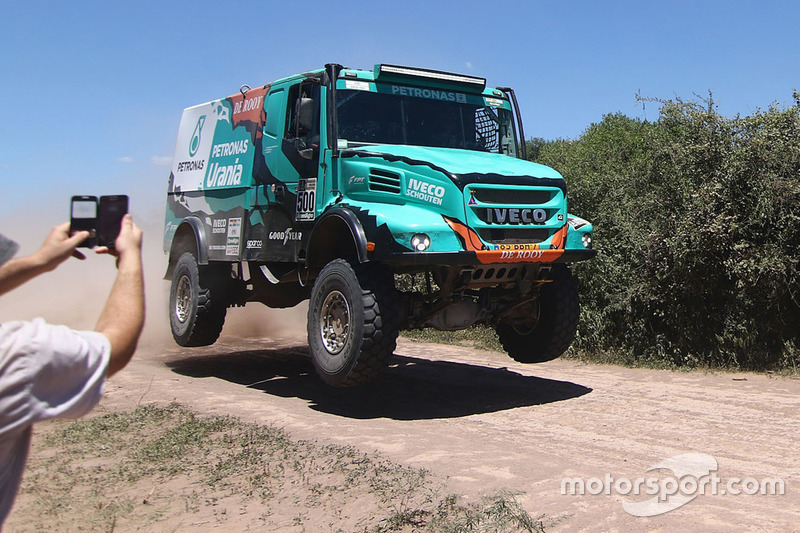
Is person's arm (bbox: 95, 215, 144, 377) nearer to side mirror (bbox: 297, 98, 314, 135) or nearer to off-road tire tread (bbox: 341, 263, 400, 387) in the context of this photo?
off-road tire tread (bbox: 341, 263, 400, 387)

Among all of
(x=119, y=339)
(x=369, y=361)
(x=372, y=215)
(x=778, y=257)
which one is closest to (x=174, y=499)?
(x=369, y=361)

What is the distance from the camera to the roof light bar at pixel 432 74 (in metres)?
8.21

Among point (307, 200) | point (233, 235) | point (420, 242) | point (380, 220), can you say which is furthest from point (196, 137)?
point (420, 242)

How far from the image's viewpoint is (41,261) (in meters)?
2.11

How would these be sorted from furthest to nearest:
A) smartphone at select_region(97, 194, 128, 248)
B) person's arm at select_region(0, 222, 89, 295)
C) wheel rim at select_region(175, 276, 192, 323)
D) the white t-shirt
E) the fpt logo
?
the fpt logo, wheel rim at select_region(175, 276, 192, 323), smartphone at select_region(97, 194, 128, 248), person's arm at select_region(0, 222, 89, 295), the white t-shirt

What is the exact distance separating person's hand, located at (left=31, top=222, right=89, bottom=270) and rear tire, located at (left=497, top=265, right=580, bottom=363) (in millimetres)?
6626

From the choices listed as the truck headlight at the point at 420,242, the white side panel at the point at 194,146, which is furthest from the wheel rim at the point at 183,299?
the truck headlight at the point at 420,242

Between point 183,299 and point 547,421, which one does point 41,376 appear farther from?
point 183,299

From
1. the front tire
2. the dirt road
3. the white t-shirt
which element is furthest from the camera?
the front tire

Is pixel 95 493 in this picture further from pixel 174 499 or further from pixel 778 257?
pixel 778 257

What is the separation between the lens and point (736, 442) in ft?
20.2

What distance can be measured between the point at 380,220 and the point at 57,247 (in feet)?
16.4

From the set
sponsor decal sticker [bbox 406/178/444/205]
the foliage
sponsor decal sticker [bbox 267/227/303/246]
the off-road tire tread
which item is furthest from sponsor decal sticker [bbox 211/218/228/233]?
the foliage

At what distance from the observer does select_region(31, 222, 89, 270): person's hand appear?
6.93 ft
